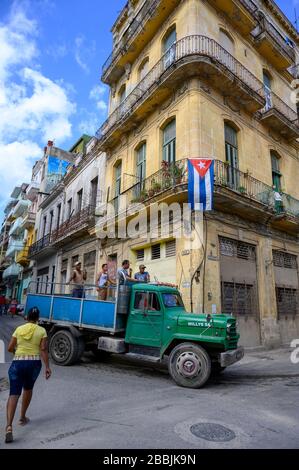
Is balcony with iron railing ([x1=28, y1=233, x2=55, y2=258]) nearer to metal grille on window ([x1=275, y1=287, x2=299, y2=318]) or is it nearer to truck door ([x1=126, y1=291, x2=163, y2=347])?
metal grille on window ([x1=275, y1=287, x2=299, y2=318])

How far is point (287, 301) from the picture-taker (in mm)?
14250

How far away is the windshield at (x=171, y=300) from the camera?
7480mm

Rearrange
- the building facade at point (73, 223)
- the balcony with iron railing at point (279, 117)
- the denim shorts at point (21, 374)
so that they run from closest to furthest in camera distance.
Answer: the denim shorts at point (21, 374) < the balcony with iron railing at point (279, 117) < the building facade at point (73, 223)

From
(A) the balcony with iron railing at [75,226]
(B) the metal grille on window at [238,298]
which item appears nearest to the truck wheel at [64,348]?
(B) the metal grille on window at [238,298]

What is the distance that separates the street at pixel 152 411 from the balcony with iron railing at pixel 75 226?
1009 cm

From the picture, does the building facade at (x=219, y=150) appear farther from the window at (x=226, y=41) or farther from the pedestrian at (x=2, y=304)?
the pedestrian at (x=2, y=304)

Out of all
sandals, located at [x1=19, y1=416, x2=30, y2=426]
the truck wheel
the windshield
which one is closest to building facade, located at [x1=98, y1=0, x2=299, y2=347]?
the windshield

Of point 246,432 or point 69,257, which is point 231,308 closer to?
point 246,432

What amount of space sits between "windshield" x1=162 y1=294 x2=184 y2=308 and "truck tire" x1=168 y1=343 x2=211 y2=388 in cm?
112

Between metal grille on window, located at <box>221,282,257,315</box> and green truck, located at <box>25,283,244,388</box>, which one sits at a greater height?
metal grille on window, located at <box>221,282,257,315</box>

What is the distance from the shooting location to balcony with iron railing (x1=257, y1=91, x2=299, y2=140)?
1469cm

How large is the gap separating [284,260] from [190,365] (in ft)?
33.4
